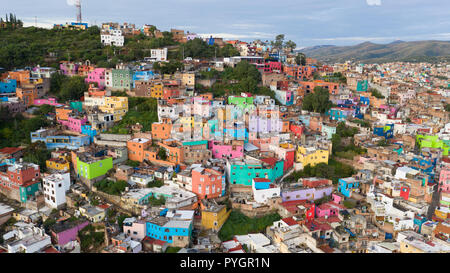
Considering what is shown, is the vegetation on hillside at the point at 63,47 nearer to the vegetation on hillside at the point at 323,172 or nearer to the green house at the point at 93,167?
the green house at the point at 93,167

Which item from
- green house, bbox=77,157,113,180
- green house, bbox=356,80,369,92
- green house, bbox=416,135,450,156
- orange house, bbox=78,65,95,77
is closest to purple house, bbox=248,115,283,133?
green house, bbox=77,157,113,180

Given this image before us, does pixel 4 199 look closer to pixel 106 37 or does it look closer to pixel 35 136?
pixel 35 136

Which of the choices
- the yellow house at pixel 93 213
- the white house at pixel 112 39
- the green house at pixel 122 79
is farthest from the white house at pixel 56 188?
the white house at pixel 112 39

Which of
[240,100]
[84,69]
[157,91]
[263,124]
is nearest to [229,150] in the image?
[263,124]

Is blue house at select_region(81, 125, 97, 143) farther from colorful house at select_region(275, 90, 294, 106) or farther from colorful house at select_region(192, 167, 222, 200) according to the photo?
colorful house at select_region(275, 90, 294, 106)

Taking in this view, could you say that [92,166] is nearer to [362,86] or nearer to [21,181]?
[21,181]

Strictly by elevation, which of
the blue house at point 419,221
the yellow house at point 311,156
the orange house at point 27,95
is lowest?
the blue house at point 419,221
